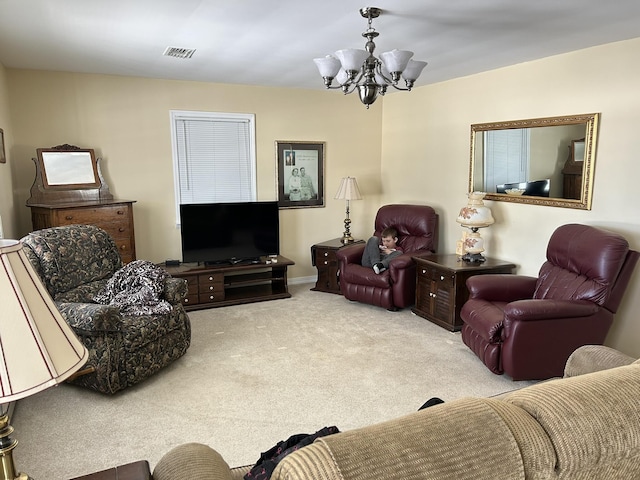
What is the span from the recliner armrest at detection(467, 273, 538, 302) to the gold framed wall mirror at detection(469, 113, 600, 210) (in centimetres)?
81

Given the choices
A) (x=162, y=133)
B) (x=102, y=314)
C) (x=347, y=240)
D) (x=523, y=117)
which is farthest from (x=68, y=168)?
(x=523, y=117)

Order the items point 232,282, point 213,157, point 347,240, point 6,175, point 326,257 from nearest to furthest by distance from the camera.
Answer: point 6,175
point 232,282
point 213,157
point 326,257
point 347,240

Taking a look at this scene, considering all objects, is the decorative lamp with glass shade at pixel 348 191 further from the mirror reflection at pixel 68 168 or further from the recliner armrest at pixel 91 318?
the recliner armrest at pixel 91 318

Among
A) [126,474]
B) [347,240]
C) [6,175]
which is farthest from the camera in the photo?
[347,240]

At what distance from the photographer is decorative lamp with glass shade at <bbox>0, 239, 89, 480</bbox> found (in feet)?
3.01

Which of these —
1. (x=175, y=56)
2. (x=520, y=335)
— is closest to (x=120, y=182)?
(x=175, y=56)

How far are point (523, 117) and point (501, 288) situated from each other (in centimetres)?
171

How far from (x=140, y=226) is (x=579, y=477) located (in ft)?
15.8

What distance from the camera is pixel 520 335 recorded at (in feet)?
9.93

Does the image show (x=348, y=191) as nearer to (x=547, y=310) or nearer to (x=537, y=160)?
(x=537, y=160)

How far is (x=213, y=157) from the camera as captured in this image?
528cm

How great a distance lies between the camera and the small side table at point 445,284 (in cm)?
412

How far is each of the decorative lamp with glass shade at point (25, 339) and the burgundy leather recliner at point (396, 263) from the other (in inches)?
153

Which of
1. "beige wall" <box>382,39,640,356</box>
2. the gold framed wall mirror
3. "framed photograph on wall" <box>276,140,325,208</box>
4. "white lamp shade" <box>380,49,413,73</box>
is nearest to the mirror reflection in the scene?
"framed photograph on wall" <box>276,140,325,208</box>
